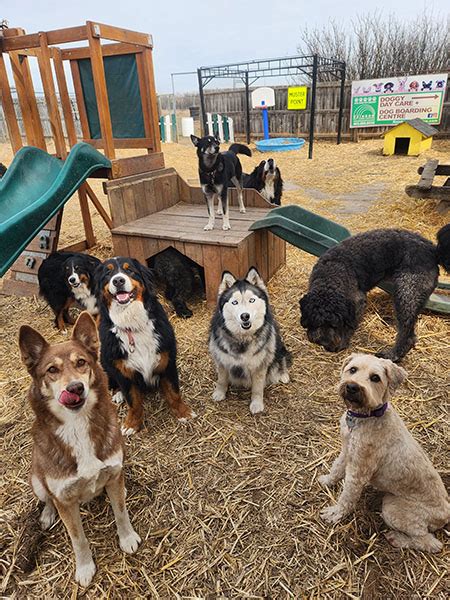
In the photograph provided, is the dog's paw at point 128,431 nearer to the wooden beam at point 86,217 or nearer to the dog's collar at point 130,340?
the dog's collar at point 130,340

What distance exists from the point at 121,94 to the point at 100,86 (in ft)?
4.64

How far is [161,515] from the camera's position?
2447 mm

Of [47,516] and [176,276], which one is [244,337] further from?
[176,276]

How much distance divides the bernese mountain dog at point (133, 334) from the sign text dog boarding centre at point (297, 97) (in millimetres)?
17397

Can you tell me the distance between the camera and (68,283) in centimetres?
452

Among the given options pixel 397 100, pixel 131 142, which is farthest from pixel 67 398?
pixel 397 100

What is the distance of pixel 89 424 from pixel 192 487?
1.06m

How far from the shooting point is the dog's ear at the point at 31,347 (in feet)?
6.02

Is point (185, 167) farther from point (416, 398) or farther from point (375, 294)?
point (416, 398)

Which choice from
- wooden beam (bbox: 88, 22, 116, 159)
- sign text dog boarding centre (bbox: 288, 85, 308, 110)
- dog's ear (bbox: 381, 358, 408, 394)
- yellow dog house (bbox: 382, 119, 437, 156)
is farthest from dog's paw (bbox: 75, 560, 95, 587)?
sign text dog boarding centre (bbox: 288, 85, 308, 110)

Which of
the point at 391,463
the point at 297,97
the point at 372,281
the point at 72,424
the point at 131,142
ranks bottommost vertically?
the point at 391,463

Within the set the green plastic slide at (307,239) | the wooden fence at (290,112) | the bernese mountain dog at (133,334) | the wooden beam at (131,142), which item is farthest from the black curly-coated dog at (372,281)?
the wooden fence at (290,112)

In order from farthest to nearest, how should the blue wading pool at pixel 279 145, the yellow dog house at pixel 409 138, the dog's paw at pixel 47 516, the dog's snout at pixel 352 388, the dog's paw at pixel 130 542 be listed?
the blue wading pool at pixel 279 145
the yellow dog house at pixel 409 138
the dog's paw at pixel 47 516
the dog's paw at pixel 130 542
the dog's snout at pixel 352 388

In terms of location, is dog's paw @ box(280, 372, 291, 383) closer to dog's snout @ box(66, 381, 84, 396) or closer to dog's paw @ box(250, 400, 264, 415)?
dog's paw @ box(250, 400, 264, 415)
